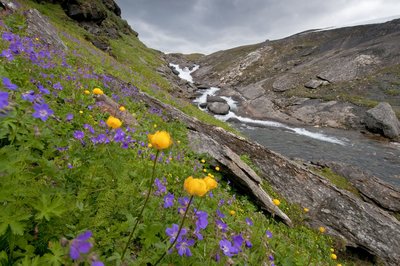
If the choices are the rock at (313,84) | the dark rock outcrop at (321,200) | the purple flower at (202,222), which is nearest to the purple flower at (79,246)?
the purple flower at (202,222)

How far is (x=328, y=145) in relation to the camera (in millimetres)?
25328

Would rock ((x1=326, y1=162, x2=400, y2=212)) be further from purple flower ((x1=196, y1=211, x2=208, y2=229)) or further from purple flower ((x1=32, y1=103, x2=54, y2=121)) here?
purple flower ((x1=32, y1=103, x2=54, y2=121))

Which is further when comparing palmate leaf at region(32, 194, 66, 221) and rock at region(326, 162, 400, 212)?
rock at region(326, 162, 400, 212)

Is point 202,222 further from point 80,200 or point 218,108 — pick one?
point 218,108

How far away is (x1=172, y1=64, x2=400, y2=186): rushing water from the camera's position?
2098cm

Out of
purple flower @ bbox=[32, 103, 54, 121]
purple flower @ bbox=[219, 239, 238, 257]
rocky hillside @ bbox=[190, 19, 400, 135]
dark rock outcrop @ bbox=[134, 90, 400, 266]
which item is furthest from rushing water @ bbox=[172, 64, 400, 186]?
purple flower @ bbox=[32, 103, 54, 121]

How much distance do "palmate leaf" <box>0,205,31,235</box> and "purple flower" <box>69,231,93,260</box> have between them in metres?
0.71

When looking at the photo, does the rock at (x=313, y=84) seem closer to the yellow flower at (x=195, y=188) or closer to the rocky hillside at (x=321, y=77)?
the rocky hillside at (x=321, y=77)

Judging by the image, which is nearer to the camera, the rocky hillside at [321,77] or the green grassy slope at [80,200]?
the green grassy slope at [80,200]

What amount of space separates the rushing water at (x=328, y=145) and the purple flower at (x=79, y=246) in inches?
813

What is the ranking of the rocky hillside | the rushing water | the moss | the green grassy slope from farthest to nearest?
the rocky hillside → the rushing water → the moss → the green grassy slope

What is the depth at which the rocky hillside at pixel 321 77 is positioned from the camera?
3691 centimetres

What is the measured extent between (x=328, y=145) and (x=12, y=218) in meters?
26.4

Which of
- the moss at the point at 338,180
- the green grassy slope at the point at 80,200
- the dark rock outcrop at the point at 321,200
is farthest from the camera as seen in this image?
the moss at the point at 338,180
